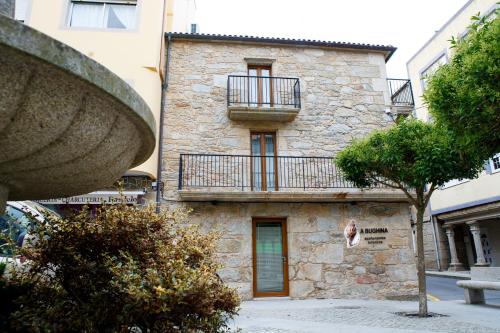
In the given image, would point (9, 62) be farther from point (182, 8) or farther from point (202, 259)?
point (182, 8)

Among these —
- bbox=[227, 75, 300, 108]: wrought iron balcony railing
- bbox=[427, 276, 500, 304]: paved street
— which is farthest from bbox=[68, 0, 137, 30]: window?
bbox=[427, 276, 500, 304]: paved street

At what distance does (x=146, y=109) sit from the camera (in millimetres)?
2088

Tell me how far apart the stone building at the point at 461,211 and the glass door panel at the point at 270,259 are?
10.1 meters

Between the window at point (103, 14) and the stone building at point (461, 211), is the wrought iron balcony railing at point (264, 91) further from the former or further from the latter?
the stone building at point (461, 211)

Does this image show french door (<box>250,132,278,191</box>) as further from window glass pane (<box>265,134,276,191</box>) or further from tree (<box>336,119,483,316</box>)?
tree (<box>336,119,483,316</box>)

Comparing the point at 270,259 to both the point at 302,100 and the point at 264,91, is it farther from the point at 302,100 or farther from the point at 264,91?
the point at 264,91

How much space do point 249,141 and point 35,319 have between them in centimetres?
850

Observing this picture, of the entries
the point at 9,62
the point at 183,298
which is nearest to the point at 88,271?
the point at 183,298

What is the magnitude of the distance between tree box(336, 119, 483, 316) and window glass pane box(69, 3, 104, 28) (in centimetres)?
801

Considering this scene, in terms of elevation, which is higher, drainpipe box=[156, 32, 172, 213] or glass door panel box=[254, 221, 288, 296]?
drainpipe box=[156, 32, 172, 213]

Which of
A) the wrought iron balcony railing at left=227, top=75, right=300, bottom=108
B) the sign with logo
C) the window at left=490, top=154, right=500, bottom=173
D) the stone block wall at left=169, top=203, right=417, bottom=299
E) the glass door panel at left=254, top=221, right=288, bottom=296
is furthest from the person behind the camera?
the window at left=490, top=154, right=500, bottom=173

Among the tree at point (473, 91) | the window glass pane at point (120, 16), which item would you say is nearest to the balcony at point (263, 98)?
the window glass pane at point (120, 16)

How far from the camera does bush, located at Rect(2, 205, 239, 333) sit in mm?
2295

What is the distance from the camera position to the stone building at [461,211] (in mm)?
15594
